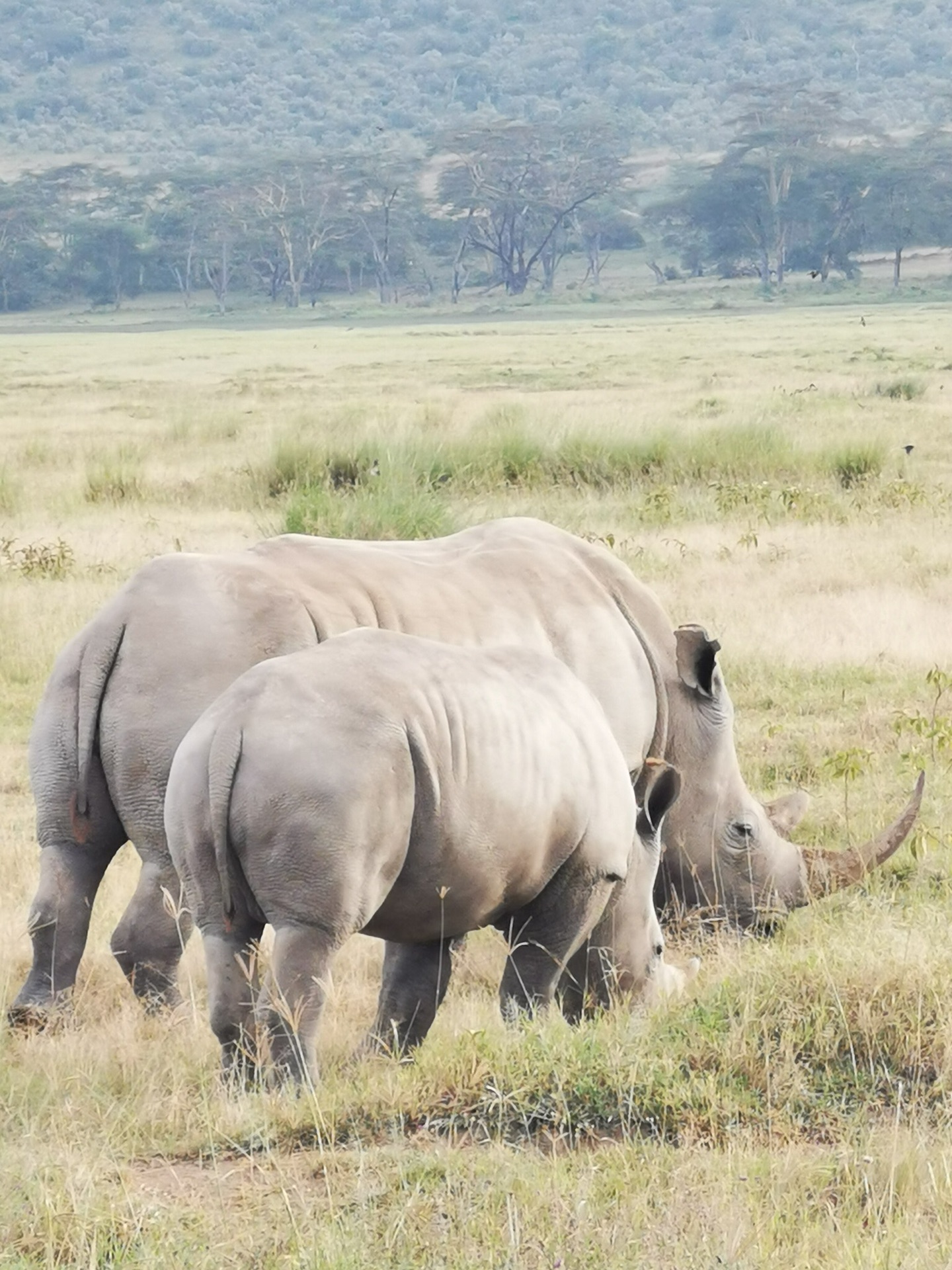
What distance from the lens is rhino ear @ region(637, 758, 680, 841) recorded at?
4.57 meters

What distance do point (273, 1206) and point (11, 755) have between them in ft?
15.7

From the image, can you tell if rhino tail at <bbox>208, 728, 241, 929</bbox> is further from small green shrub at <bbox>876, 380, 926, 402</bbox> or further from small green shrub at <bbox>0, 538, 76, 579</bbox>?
small green shrub at <bbox>876, 380, 926, 402</bbox>

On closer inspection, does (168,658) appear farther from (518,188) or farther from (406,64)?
(406,64)

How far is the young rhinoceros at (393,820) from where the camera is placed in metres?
3.76

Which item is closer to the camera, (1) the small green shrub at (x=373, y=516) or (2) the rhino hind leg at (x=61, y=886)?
(2) the rhino hind leg at (x=61, y=886)

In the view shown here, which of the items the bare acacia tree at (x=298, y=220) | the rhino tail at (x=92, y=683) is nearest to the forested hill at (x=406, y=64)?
the bare acacia tree at (x=298, y=220)

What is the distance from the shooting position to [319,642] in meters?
4.59

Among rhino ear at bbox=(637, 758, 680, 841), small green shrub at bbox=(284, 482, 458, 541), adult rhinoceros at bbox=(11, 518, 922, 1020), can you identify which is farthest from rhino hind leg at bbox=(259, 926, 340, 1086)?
small green shrub at bbox=(284, 482, 458, 541)

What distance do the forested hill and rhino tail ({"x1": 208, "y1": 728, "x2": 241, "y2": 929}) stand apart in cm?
13917

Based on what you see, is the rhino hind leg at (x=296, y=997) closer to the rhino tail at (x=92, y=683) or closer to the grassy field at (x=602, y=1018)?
the grassy field at (x=602, y=1018)

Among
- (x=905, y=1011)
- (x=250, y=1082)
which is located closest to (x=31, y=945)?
(x=250, y=1082)

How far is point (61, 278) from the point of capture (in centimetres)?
8569

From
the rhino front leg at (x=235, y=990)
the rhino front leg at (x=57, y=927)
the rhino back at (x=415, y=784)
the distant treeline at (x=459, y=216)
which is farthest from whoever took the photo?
the distant treeline at (x=459, y=216)

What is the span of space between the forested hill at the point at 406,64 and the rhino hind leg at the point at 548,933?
138659 millimetres
